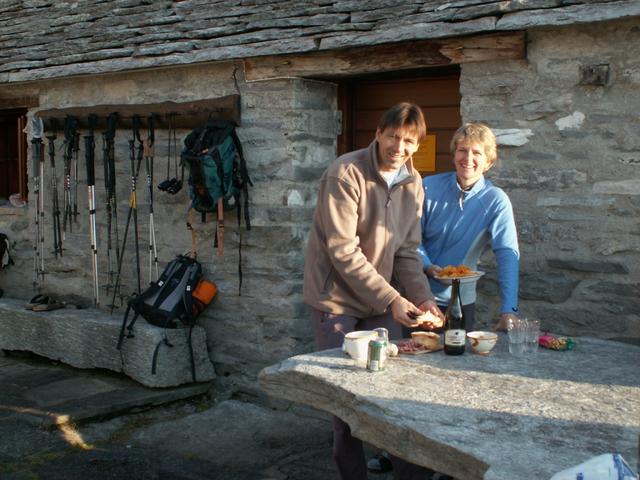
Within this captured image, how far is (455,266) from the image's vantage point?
4.01 metres

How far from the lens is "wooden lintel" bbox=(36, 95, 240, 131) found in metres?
6.10

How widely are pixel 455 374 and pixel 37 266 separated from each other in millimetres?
5308

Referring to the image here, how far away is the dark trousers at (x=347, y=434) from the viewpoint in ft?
11.8

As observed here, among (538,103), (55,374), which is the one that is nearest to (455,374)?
(538,103)

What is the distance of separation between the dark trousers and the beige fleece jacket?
0.05 m

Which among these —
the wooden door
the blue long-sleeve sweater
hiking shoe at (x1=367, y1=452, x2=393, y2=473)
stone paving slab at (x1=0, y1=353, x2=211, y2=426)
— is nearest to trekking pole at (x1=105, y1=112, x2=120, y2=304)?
stone paving slab at (x1=0, y1=353, x2=211, y2=426)

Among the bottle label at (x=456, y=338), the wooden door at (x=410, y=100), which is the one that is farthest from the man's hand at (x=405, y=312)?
the wooden door at (x=410, y=100)

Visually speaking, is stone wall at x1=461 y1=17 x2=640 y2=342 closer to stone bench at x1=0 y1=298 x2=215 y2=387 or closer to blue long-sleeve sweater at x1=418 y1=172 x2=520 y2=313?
blue long-sleeve sweater at x1=418 y1=172 x2=520 y2=313

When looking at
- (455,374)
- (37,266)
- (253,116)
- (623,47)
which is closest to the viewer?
(455,374)

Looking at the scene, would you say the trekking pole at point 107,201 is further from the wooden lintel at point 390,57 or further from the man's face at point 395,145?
the man's face at point 395,145

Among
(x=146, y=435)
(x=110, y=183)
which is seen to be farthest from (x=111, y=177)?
(x=146, y=435)

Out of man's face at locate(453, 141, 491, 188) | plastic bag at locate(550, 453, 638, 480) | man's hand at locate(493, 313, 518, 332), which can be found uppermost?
man's face at locate(453, 141, 491, 188)

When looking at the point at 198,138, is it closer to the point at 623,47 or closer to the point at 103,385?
the point at 103,385

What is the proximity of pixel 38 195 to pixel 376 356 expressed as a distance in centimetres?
509
